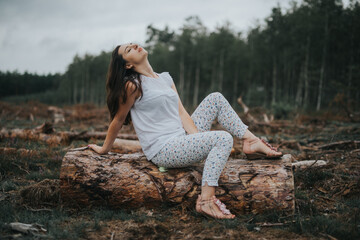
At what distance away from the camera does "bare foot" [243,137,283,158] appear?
9.92ft

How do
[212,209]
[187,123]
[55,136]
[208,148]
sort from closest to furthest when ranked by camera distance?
1. [212,209]
2. [208,148]
3. [187,123]
4. [55,136]

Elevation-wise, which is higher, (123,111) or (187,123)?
(123,111)

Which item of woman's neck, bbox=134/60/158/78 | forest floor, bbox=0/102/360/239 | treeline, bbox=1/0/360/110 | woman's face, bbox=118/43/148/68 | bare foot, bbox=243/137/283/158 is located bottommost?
forest floor, bbox=0/102/360/239

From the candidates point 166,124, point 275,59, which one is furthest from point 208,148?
point 275,59

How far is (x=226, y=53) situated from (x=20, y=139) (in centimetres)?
3406

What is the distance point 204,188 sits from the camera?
2705 millimetres

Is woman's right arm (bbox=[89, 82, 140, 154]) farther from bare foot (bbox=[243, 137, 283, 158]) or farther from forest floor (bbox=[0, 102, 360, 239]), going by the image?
bare foot (bbox=[243, 137, 283, 158])

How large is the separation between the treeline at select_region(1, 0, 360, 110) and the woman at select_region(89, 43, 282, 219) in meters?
14.9

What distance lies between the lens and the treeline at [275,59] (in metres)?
25.2

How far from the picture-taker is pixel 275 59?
3042cm

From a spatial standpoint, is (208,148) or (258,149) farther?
(258,149)

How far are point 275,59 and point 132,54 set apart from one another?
30503 mm

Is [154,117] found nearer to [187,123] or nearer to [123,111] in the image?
[123,111]

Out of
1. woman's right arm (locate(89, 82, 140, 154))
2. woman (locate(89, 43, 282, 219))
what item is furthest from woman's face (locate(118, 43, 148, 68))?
woman's right arm (locate(89, 82, 140, 154))
